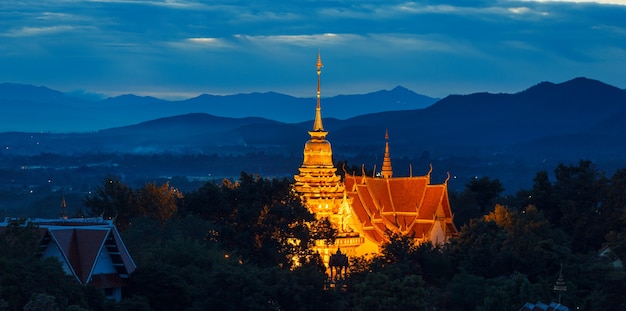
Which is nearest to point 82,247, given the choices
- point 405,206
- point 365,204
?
point 365,204

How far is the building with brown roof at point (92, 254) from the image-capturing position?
42406 millimetres

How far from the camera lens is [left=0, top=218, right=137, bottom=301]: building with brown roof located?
1670 inches

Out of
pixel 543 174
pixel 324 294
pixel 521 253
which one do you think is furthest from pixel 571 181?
pixel 324 294

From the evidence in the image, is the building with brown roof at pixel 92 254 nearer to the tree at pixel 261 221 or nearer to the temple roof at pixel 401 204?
the tree at pixel 261 221

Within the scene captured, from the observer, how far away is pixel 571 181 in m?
67.3

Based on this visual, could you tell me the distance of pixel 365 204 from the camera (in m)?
62.2

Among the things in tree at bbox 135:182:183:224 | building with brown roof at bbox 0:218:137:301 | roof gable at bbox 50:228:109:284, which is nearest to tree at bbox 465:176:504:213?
tree at bbox 135:182:183:224

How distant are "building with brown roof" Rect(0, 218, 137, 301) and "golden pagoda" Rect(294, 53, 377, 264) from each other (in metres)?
14.4

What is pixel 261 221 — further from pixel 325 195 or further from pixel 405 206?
pixel 405 206

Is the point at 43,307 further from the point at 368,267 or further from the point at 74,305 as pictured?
the point at 368,267

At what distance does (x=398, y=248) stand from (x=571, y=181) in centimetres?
1563

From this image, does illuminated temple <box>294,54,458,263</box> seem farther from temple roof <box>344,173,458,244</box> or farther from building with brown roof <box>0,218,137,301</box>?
building with brown roof <box>0,218,137,301</box>

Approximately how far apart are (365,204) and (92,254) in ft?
70.8

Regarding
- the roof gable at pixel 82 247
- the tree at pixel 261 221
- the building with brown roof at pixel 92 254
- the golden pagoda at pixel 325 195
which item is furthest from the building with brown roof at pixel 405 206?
the roof gable at pixel 82 247
